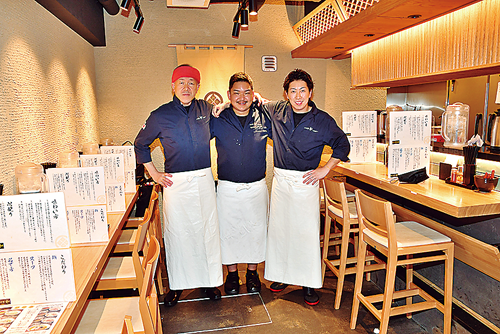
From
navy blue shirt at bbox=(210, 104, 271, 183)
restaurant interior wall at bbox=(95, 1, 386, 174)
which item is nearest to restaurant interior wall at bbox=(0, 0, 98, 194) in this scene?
restaurant interior wall at bbox=(95, 1, 386, 174)

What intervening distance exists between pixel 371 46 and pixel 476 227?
236 cm

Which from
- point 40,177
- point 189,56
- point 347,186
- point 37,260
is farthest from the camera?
point 189,56

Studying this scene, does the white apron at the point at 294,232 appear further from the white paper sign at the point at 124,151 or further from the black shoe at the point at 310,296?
the white paper sign at the point at 124,151

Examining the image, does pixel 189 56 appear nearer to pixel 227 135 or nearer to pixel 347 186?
pixel 227 135

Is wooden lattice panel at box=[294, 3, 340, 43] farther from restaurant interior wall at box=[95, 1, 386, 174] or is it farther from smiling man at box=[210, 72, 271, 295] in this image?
smiling man at box=[210, 72, 271, 295]

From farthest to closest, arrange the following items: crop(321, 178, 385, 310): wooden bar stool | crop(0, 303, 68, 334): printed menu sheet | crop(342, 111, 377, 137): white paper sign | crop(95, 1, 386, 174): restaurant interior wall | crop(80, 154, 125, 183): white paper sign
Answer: crop(95, 1, 386, 174): restaurant interior wall, crop(342, 111, 377, 137): white paper sign, crop(321, 178, 385, 310): wooden bar stool, crop(80, 154, 125, 183): white paper sign, crop(0, 303, 68, 334): printed menu sheet

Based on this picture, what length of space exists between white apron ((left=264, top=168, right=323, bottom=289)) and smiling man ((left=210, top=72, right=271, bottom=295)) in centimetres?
13

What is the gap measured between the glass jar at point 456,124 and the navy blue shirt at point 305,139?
1.05 meters

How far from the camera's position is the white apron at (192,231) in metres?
2.73

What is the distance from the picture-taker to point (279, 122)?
9.17ft

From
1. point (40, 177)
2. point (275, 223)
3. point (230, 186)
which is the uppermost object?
point (40, 177)

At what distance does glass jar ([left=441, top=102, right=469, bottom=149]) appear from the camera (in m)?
Answer: 2.99

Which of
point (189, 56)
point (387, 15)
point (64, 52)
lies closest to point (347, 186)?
point (387, 15)

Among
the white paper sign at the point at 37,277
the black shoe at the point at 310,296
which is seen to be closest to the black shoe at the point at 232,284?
the black shoe at the point at 310,296
